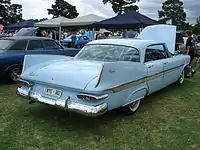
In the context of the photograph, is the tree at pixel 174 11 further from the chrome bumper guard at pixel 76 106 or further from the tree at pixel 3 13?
the chrome bumper guard at pixel 76 106

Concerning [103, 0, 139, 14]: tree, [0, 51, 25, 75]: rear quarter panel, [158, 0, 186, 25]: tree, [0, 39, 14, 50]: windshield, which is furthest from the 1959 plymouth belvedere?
[158, 0, 186, 25]: tree

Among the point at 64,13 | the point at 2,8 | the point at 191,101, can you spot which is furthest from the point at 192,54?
the point at 64,13

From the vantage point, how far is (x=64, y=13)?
75812mm

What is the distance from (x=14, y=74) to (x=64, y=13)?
70.9 metres

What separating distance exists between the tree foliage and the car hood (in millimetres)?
63440

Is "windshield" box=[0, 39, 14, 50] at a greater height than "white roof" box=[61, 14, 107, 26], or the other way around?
"white roof" box=[61, 14, 107, 26]

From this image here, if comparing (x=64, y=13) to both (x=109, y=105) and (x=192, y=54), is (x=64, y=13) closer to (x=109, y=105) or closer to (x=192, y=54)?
(x=192, y=54)

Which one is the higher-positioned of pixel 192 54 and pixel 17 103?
pixel 192 54

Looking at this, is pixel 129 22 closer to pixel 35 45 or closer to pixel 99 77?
pixel 35 45

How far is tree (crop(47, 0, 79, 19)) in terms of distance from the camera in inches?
2985

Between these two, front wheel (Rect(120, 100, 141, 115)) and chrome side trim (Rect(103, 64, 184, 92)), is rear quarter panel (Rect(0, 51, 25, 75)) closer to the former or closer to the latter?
front wheel (Rect(120, 100, 141, 115))

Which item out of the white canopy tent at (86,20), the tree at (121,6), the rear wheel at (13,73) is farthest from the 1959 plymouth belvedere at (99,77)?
the tree at (121,6)

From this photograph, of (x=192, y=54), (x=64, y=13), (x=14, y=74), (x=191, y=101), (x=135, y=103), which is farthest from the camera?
(x=64, y=13)

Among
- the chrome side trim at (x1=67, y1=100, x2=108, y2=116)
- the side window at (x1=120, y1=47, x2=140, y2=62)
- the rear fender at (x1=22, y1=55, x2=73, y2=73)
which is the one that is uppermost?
the side window at (x1=120, y1=47, x2=140, y2=62)
